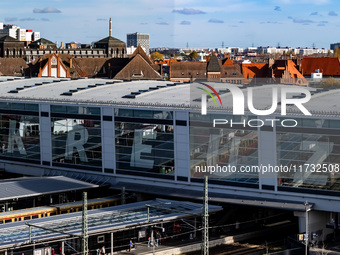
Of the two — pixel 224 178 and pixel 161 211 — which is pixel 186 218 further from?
pixel 224 178

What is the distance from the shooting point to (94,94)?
5903 centimetres

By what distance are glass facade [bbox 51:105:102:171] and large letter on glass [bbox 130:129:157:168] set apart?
297 cm

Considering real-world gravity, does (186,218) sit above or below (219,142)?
below

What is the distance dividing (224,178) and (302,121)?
651 cm

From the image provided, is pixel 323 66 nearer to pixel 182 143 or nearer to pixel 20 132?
pixel 20 132

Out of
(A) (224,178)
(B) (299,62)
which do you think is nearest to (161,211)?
(A) (224,178)

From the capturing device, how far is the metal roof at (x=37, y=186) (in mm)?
50500

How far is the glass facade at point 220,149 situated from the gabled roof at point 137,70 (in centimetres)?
7404

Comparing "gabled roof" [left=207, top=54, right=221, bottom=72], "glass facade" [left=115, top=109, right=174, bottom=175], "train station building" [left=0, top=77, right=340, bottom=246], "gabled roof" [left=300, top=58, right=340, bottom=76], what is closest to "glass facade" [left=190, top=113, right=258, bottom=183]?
"train station building" [left=0, top=77, right=340, bottom=246]

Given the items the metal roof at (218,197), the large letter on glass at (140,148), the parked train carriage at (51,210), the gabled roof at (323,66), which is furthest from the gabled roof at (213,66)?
the parked train carriage at (51,210)

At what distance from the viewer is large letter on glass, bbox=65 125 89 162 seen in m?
56.2

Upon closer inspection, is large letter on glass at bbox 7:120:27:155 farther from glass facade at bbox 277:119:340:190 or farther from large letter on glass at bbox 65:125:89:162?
glass facade at bbox 277:119:340:190

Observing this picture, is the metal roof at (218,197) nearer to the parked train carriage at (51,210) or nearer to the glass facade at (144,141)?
the glass facade at (144,141)

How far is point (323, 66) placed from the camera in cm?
14525
